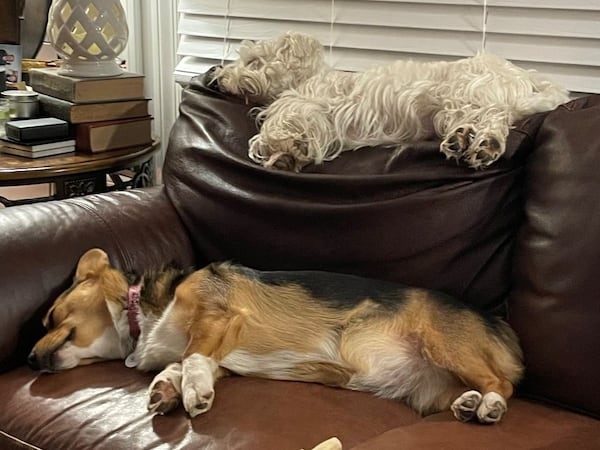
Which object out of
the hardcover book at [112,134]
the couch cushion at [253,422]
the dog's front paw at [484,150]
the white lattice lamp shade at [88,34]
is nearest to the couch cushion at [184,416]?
the couch cushion at [253,422]

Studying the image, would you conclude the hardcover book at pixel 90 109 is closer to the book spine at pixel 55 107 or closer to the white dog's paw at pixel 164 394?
the book spine at pixel 55 107

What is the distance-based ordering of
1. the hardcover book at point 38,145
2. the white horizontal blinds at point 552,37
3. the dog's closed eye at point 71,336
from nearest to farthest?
1. the dog's closed eye at point 71,336
2. the white horizontal blinds at point 552,37
3. the hardcover book at point 38,145

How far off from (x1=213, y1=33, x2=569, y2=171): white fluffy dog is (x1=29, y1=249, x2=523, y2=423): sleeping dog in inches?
12.6

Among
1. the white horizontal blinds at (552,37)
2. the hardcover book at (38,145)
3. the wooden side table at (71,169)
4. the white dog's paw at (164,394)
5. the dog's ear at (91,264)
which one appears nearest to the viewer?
the white dog's paw at (164,394)

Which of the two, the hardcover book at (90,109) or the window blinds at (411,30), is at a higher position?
the window blinds at (411,30)

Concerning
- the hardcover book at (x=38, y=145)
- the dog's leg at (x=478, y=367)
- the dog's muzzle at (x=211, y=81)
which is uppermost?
the dog's muzzle at (x=211, y=81)

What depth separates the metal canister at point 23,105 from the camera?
2.62m

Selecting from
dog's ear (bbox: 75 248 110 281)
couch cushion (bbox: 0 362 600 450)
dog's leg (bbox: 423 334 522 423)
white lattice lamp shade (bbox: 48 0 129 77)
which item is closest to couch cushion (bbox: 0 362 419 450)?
couch cushion (bbox: 0 362 600 450)

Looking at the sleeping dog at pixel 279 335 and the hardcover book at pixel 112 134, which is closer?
the sleeping dog at pixel 279 335

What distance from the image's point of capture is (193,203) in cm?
215

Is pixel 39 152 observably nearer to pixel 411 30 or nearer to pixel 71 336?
pixel 71 336

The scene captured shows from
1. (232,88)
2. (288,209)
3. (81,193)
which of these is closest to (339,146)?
(288,209)

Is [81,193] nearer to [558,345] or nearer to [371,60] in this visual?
[371,60]

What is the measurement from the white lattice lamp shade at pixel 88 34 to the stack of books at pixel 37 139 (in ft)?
0.71
